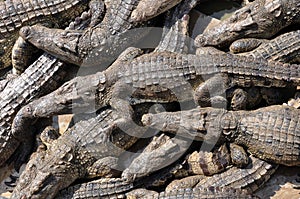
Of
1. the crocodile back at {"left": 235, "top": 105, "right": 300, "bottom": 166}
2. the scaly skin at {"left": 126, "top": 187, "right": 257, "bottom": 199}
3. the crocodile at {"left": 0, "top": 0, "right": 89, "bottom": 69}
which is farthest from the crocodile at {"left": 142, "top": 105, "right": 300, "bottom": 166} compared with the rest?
the crocodile at {"left": 0, "top": 0, "right": 89, "bottom": 69}

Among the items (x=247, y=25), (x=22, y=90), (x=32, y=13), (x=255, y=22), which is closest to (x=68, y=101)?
(x=22, y=90)

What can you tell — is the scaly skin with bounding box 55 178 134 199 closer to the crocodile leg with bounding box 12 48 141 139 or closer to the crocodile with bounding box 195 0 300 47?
the crocodile leg with bounding box 12 48 141 139

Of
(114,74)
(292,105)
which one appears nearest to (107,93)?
(114,74)

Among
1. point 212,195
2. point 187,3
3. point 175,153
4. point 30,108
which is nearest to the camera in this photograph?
point 212,195

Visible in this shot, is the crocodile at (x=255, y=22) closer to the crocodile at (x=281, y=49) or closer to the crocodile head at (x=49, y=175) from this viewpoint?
the crocodile at (x=281, y=49)

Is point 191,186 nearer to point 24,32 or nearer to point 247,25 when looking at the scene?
point 247,25

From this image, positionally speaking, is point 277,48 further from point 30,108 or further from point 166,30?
point 30,108

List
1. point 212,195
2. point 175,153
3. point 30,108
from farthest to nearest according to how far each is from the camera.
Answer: point 30,108 < point 175,153 < point 212,195
